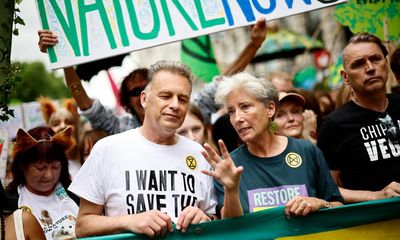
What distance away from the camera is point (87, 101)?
4914 millimetres

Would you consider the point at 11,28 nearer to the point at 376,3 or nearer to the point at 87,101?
the point at 87,101

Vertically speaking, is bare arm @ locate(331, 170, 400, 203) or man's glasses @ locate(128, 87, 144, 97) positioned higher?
man's glasses @ locate(128, 87, 144, 97)

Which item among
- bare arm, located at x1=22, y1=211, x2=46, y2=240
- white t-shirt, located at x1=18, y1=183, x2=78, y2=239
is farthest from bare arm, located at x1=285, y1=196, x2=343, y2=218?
white t-shirt, located at x1=18, y1=183, x2=78, y2=239

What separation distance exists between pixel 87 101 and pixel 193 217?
1.93m

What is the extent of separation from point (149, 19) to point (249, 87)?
2.96ft

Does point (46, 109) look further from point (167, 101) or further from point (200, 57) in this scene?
point (167, 101)

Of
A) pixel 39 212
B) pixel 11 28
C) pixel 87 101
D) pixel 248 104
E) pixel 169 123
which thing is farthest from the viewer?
pixel 87 101

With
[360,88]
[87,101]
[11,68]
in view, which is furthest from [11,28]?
[360,88]

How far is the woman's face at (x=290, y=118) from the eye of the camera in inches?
194

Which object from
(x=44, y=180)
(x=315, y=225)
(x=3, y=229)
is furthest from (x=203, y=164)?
(x=44, y=180)

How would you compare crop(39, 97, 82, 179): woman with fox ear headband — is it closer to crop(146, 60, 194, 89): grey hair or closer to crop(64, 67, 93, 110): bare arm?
crop(64, 67, 93, 110): bare arm

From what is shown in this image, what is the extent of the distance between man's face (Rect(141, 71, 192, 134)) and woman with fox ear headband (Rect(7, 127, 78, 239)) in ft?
3.34

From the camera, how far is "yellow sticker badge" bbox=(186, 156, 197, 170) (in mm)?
3564

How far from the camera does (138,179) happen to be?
3.41 m
